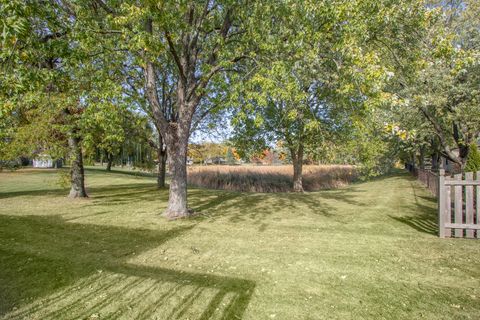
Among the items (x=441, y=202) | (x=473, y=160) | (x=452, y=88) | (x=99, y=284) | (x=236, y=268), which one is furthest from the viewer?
(x=473, y=160)

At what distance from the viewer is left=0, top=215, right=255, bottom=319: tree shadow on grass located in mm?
3682

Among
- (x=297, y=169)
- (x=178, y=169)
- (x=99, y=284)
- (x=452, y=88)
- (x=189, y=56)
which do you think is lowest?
(x=99, y=284)

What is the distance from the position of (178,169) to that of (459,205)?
24.7 ft

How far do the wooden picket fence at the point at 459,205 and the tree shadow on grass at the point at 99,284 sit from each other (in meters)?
5.18

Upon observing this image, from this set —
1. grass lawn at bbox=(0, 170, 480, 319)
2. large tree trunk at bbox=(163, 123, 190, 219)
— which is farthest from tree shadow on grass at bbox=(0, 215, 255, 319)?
large tree trunk at bbox=(163, 123, 190, 219)

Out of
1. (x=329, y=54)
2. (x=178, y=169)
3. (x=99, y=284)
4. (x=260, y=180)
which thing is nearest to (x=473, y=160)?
(x=329, y=54)

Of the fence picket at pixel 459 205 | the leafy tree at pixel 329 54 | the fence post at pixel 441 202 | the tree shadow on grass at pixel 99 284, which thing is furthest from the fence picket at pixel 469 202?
the tree shadow on grass at pixel 99 284

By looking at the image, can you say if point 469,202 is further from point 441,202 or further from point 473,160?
point 473,160

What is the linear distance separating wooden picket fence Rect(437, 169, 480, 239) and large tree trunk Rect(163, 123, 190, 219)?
23.1 ft

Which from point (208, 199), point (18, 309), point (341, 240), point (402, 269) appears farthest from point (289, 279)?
point (208, 199)

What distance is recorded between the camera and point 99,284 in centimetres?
440

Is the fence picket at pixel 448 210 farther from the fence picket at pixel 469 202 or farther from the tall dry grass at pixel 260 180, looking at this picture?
the tall dry grass at pixel 260 180

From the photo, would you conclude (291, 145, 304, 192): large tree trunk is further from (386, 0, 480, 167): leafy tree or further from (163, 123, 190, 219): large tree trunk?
(163, 123, 190, 219): large tree trunk

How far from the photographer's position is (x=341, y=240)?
664 centimetres
